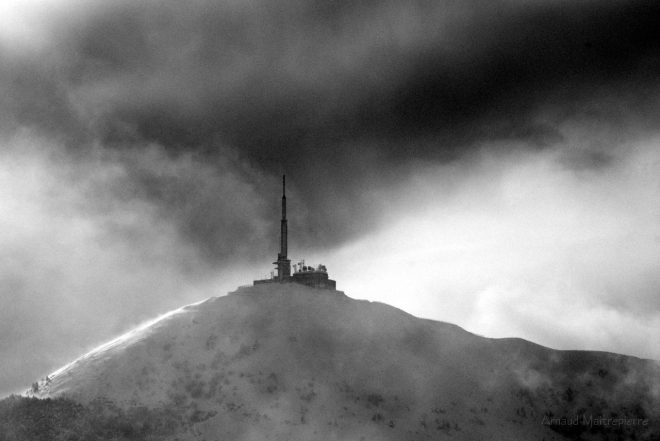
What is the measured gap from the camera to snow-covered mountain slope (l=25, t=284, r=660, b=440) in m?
113

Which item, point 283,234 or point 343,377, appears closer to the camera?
point 343,377

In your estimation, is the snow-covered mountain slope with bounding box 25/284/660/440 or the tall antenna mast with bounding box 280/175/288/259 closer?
the snow-covered mountain slope with bounding box 25/284/660/440

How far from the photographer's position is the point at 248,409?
112 m

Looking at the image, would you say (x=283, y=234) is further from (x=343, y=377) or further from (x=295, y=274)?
(x=343, y=377)

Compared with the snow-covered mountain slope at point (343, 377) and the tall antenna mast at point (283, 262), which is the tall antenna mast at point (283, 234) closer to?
the tall antenna mast at point (283, 262)

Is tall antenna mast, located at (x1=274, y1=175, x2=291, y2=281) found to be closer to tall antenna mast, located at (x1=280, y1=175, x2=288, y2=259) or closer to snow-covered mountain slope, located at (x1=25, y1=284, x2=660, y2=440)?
tall antenna mast, located at (x1=280, y1=175, x2=288, y2=259)

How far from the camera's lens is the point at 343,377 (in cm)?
12550

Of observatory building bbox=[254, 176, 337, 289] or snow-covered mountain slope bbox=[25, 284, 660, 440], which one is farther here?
observatory building bbox=[254, 176, 337, 289]

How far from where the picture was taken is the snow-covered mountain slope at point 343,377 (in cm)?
11281

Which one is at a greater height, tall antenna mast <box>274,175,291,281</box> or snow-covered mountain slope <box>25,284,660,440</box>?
tall antenna mast <box>274,175,291,281</box>

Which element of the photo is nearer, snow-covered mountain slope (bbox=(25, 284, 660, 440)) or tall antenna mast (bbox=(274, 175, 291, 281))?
snow-covered mountain slope (bbox=(25, 284, 660, 440))

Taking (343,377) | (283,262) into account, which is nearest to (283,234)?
(283,262)

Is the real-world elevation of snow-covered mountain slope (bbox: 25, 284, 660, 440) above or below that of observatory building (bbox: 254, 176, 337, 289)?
below

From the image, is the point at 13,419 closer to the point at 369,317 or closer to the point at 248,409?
the point at 248,409
